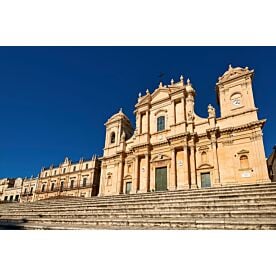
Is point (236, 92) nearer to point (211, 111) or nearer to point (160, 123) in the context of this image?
point (211, 111)

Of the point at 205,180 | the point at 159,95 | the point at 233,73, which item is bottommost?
the point at 205,180

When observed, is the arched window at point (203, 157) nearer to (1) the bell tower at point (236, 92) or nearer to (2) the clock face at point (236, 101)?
(1) the bell tower at point (236, 92)

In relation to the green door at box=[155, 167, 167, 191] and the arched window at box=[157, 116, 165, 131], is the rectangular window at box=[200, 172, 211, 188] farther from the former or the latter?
the arched window at box=[157, 116, 165, 131]

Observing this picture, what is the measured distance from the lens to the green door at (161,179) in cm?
1913

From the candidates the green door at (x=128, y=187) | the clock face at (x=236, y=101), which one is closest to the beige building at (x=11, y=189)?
the green door at (x=128, y=187)

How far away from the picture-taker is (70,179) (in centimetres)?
3688

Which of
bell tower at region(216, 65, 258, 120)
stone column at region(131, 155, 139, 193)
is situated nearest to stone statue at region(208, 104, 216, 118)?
bell tower at region(216, 65, 258, 120)

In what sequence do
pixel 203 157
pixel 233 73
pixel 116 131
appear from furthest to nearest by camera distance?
pixel 116 131 < pixel 233 73 < pixel 203 157

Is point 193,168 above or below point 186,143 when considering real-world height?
below

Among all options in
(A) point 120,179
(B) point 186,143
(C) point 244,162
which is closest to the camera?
(C) point 244,162

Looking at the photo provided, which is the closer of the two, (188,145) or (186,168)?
(186,168)

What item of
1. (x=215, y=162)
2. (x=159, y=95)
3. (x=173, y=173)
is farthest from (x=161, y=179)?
(x=159, y=95)

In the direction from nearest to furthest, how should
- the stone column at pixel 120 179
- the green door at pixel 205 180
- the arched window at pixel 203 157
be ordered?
the green door at pixel 205 180, the arched window at pixel 203 157, the stone column at pixel 120 179

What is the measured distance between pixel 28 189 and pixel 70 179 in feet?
40.2
